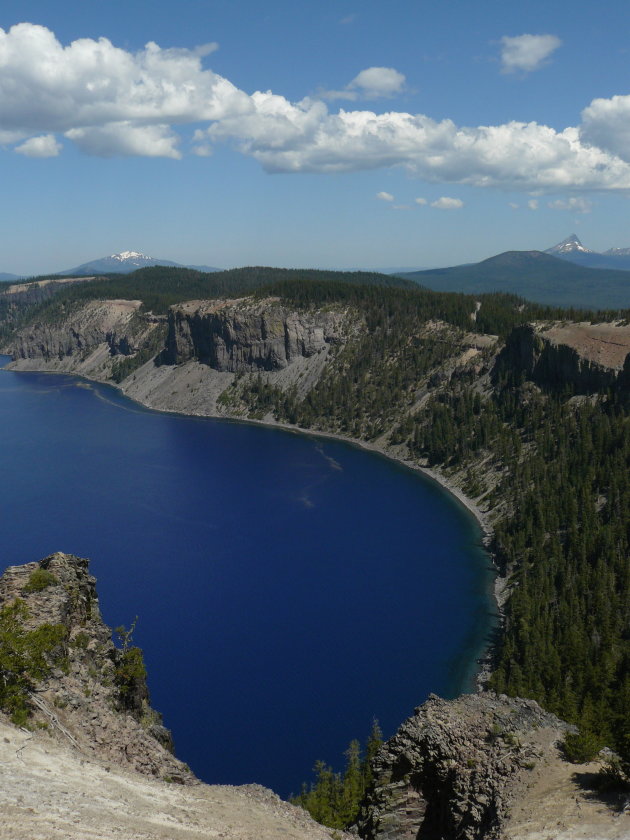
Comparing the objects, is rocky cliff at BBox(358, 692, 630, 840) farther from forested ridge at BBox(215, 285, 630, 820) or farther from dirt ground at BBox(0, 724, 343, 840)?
dirt ground at BBox(0, 724, 343, 840)

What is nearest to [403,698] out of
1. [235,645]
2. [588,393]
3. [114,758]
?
[235,645]

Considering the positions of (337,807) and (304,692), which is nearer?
(337,807)

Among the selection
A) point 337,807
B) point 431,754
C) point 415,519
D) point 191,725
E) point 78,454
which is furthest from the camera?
point 78,454

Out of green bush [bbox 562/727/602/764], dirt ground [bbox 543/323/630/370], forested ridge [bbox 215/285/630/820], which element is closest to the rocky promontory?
green bush [bbox 562/727/602/764]

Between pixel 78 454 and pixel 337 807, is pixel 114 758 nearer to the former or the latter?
pixel 337 807

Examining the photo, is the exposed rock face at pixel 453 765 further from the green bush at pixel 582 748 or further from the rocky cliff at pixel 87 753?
the rocky cliff at pixel 87 753

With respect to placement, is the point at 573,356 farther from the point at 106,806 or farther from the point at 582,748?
the point at 106,806

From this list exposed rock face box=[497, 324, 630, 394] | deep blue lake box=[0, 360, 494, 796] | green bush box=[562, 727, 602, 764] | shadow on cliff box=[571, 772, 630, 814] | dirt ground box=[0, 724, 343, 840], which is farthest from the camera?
exposed rock face box=[497, 324, 630, 394]

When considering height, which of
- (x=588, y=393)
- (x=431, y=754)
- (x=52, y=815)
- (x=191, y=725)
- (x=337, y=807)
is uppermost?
(x=588, y=393)
